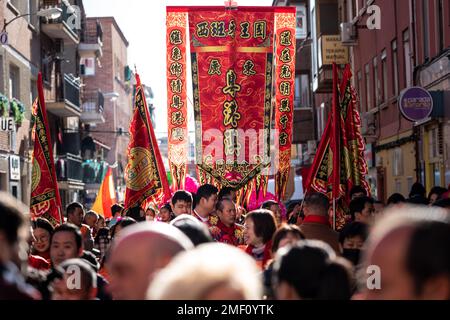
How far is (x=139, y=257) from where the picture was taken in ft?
12.8

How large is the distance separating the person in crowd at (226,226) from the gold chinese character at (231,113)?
548cm

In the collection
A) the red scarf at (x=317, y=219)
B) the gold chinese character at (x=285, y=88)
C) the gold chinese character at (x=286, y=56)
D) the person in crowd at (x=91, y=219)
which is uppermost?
the gold chinese character at (x=286, y=56)

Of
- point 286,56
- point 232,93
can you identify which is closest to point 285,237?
point 232,93

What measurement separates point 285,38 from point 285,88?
0.83 metres

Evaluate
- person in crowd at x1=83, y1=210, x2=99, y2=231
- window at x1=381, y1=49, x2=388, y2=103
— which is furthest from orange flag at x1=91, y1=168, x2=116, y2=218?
person in crowd at x1=83, y1=210, x2=99, y2=231

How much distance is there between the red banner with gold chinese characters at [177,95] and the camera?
52.5ft

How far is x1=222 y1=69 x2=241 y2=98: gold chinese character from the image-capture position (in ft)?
53.4

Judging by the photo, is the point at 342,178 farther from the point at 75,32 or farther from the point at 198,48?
the point at 75,32

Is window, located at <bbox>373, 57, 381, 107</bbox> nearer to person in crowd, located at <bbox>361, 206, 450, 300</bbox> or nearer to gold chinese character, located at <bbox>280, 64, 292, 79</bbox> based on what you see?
gold chinese character, located at <bbox>280, 64, 292, 79</bbox>

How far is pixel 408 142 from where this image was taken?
23.3m

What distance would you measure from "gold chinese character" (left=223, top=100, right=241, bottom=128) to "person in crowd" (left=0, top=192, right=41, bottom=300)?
39.9ft

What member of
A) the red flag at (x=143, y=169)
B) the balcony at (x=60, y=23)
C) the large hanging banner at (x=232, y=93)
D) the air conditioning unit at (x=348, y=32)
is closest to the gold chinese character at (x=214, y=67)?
the large hanging banner at (x=232, y=93)

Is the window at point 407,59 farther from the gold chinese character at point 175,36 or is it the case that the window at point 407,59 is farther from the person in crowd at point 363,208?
the person in crowd at point 363,208

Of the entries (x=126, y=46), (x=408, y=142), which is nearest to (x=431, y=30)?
(x=408, y=142)
